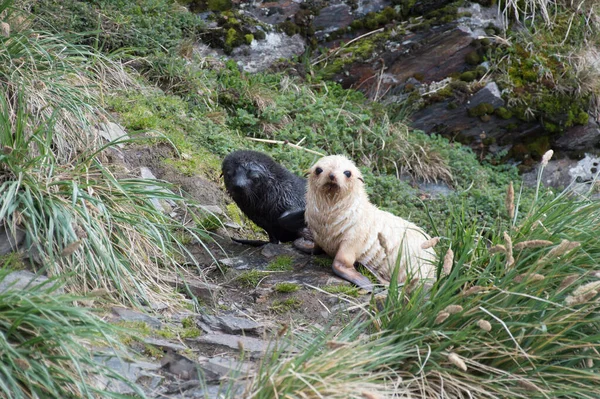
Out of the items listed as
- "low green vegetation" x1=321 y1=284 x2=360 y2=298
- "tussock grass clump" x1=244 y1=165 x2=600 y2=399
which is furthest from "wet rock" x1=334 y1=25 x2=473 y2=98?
"tussock grass clump" x1=244 y1=165 x2=600 y2=399

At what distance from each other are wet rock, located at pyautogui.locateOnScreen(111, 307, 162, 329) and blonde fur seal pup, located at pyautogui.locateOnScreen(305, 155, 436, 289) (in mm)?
1534

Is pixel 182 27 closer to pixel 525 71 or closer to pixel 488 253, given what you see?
pixel 525 71

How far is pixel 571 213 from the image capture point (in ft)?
14.4

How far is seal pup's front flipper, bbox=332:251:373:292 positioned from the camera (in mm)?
5234

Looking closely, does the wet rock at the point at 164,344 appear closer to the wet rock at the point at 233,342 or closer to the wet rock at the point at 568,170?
the wet rock at the point at 233,342

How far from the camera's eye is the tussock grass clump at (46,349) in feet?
10.2

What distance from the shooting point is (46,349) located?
128 inches

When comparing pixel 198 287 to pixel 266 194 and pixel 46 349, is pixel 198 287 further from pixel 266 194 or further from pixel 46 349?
pixel 46 349

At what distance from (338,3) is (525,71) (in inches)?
100

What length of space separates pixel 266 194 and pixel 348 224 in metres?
1.00

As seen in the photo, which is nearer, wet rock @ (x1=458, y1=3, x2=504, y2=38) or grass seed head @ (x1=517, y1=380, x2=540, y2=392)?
grass seed head @ (x1=517, y1=380, x2=540, y2=392)

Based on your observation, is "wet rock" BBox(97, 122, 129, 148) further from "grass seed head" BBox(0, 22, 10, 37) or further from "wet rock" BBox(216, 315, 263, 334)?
"wet rock" BBox(216, 315, 263, 334)

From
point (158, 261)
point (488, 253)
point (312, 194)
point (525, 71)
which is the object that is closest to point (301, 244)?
point (312, 194)

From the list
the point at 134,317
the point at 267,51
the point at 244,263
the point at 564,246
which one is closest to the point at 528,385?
the point at 564,246
